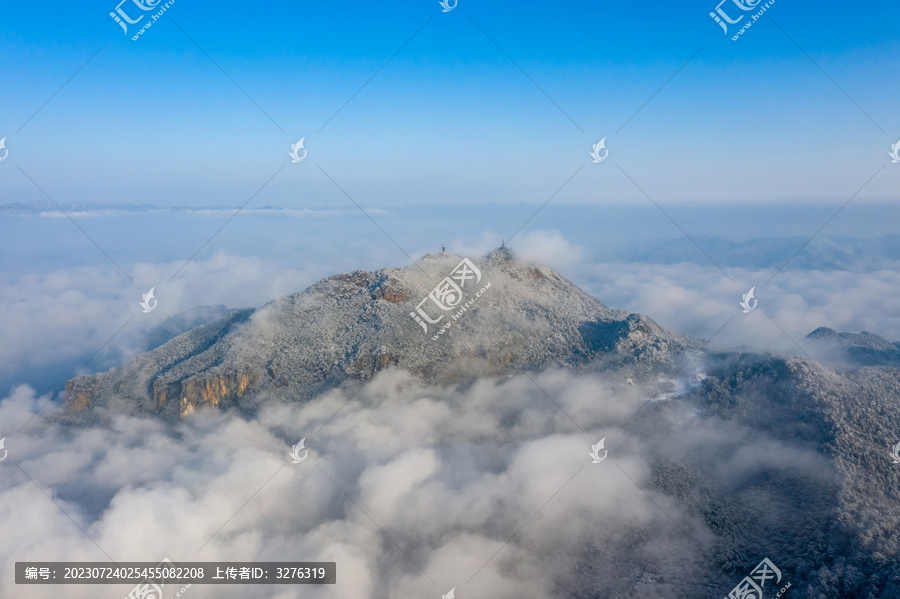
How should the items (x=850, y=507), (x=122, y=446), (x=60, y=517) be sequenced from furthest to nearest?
(x=122, y=446) < (x=60, y=517) < (x=850, y=507)

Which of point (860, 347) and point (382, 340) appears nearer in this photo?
point (382, 340)

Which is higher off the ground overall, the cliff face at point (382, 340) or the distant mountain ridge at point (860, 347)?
the cliff face at point (382, 340)

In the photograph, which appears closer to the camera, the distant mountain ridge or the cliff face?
the cliff face

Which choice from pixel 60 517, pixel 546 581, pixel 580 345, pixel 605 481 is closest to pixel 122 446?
pixel 60 517

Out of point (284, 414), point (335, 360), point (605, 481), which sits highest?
point (335, 360)

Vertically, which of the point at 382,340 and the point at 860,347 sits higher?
the point at 382,340

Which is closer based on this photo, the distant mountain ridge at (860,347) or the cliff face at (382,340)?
the cliff face at (382,340)

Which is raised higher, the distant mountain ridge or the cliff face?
the cliff face

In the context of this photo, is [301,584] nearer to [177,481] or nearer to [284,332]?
[177,481]
